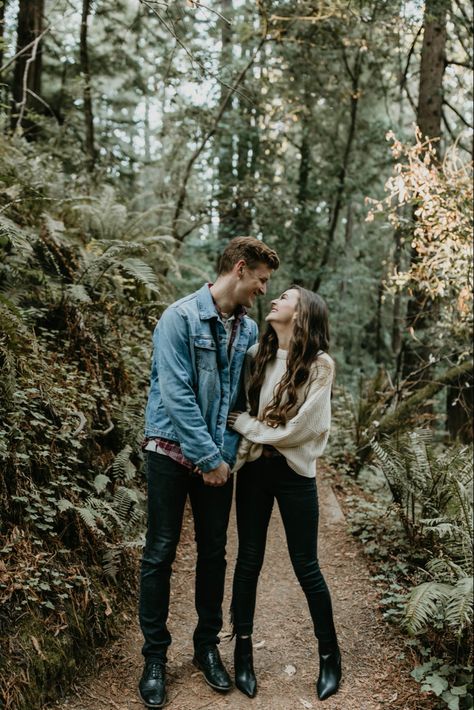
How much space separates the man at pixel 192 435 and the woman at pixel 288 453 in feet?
0.47

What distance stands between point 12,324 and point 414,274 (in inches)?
196

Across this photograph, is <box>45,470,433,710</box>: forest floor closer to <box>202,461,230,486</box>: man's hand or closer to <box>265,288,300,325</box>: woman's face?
<box>202,461,230,486</box>: man's hand

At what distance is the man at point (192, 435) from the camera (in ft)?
10.0

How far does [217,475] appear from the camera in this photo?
10.0 feet

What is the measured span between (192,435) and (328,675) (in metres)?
1.64

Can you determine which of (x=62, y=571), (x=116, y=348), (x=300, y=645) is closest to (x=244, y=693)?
(x=300, y=645)

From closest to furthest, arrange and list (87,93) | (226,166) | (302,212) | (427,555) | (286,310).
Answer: (286,310) → (427,555) → (87,93) → (226,166) → (302,212)

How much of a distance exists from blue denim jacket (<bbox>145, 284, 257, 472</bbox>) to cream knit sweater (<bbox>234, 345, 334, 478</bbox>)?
9 centimetres

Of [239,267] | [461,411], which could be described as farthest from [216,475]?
[461,411]

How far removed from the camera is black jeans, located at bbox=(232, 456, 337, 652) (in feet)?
10.6

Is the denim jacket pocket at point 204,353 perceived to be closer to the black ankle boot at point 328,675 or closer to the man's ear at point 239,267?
the man's ear at point 239,267

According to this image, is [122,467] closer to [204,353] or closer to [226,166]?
[204,353]

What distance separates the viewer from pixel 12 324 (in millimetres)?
3941

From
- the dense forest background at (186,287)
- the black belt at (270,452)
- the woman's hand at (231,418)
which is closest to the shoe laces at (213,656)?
the dense forest background at (186,287)
